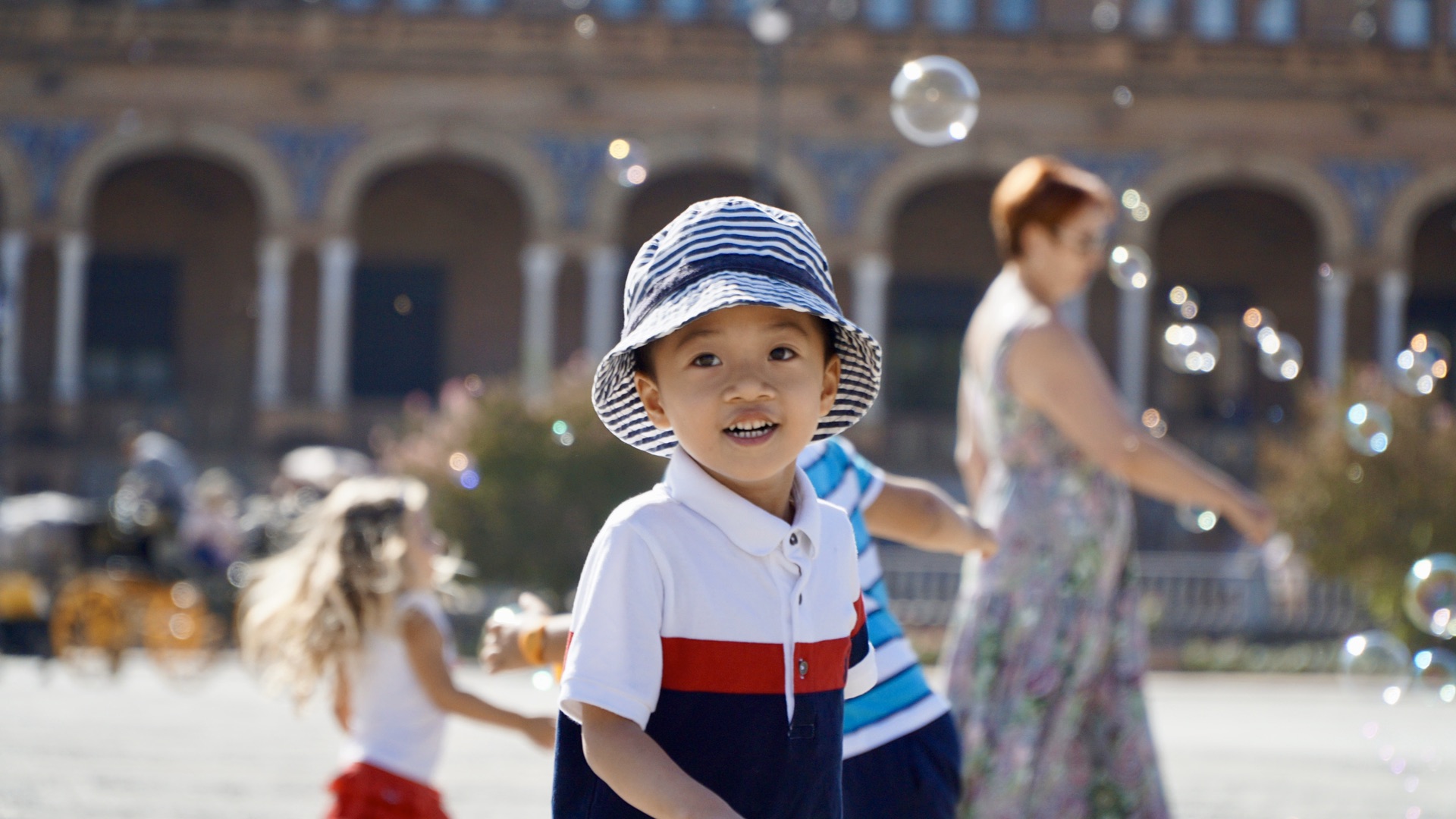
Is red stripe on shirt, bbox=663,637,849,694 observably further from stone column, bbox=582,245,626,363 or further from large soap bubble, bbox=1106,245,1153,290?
stone column, bbox=582,245,626,363

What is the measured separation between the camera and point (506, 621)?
91.8 inches

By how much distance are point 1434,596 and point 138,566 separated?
9541 mm

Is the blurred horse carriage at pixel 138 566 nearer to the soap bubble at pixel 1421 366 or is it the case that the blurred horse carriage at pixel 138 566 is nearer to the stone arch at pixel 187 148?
the soap bubble at pixel 1421 366

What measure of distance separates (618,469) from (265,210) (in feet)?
34.7

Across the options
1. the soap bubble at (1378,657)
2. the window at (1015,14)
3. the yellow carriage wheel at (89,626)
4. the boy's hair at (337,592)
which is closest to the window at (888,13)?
the window at (1015,14)

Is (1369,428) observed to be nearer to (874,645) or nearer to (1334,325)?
(874,645)

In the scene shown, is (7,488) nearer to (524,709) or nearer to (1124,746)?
(524,709)

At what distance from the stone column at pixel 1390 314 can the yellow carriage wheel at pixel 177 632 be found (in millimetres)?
15421

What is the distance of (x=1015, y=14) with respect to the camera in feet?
76.6

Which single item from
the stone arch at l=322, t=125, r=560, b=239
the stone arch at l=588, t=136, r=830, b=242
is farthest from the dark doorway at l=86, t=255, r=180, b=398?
the stone arch at l=588, t=136, r=830, b=242

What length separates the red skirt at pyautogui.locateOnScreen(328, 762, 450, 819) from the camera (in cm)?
359

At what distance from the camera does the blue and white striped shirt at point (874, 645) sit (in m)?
2.62

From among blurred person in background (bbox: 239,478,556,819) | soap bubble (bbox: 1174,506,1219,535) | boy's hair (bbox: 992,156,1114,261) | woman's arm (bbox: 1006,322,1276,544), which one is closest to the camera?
woman's arm (bbox: 1006,322,1276,544)

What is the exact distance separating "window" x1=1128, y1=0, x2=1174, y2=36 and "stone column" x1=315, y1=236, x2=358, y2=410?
1058cm
